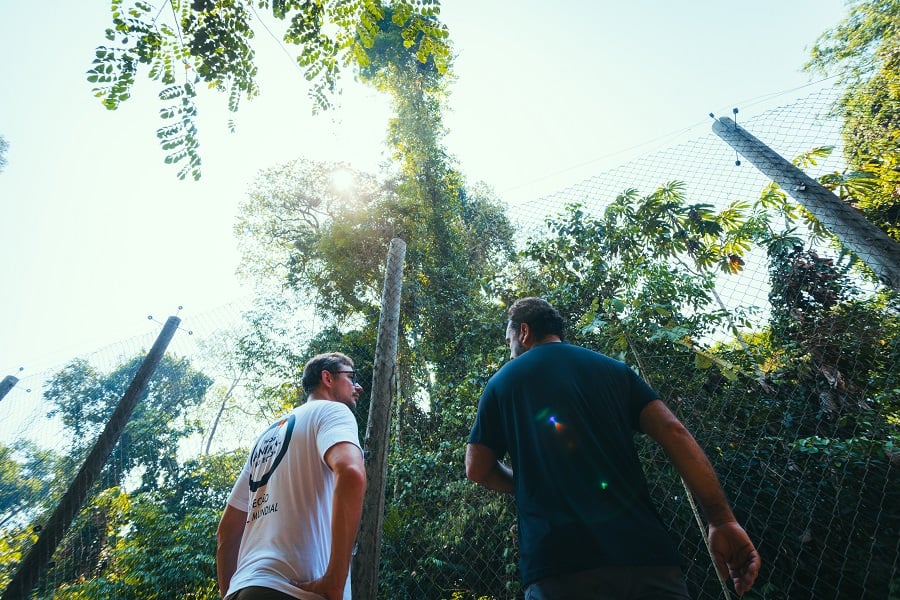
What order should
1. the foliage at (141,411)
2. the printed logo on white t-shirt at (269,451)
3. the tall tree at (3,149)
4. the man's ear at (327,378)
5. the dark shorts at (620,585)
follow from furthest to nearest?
the tall tree at (3,149)
the foliage at (141,411)
the man's ear at (327,378)
the printed logo on white t-shirt at (269,451)
the dark shorts at (620,585)

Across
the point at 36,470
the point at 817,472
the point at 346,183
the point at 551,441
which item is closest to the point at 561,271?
the point at 817,472

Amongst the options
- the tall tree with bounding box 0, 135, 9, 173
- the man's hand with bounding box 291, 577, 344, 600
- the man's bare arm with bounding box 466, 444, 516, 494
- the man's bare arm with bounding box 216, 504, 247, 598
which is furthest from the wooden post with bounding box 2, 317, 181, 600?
the tall tree with bounding box 0, 135, 9, 173

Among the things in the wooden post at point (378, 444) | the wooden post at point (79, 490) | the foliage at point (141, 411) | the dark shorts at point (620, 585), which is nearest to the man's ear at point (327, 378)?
the wooden post at point (378, 444)

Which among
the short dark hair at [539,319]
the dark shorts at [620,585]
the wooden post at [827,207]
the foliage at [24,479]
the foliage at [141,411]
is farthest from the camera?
the foliage at [141,411]

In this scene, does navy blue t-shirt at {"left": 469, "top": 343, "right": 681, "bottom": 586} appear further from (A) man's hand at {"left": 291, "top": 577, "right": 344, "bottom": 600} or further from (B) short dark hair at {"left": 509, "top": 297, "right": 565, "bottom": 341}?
(A) man's hand at {"left": 291, "top": 577, "right": 344, "bottom": 600}

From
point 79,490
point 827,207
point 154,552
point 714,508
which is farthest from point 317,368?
point 154,552

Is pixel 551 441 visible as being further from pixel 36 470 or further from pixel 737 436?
pixel 36 470

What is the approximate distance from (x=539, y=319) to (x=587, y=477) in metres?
0.67

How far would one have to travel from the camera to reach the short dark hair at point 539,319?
158 cm

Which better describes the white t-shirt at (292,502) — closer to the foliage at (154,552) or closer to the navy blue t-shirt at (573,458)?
the navy blue t-shirt at (573,458)

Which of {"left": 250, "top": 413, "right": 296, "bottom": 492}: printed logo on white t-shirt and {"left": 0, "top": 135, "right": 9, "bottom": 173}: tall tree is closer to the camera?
{"left": 250, "top": 413, "right": 296, "bottom": 492}: printed logo on white t-shirt

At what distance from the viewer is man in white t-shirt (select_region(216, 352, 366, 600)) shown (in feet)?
3.61

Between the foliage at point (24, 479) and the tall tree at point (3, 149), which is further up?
the tall tree at point (3, 149)

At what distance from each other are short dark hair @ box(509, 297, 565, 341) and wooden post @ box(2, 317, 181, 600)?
3.77 m
